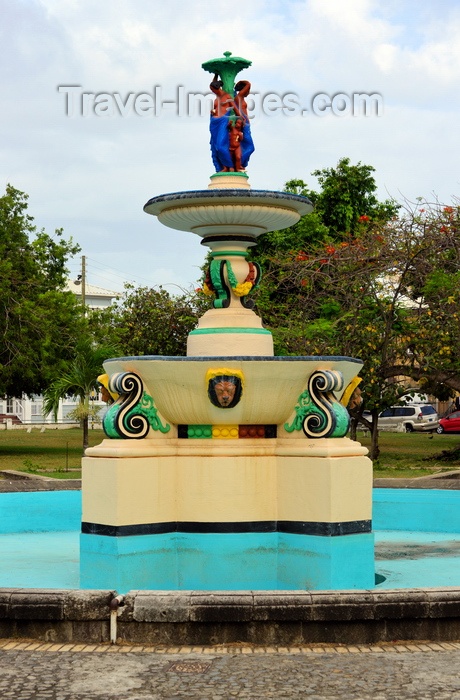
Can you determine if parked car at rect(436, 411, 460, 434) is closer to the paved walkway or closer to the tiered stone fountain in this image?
the tiered stone fountain

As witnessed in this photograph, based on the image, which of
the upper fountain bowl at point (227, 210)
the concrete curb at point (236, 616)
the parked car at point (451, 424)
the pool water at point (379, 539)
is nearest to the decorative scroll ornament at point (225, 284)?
the upper fountain bowl at point (227, 210)

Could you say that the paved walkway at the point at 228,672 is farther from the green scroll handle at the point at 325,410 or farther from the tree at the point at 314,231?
the tree at the point at 314,231

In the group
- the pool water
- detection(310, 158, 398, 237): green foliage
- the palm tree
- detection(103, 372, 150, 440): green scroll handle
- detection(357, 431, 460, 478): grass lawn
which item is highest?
detection(310, 158, 398, 237): green foliage

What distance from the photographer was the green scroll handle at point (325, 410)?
8.71 m

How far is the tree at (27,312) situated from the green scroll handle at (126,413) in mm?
16575

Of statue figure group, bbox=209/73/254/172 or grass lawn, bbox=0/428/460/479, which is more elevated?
statue figure group, bbox=209/73/254/172

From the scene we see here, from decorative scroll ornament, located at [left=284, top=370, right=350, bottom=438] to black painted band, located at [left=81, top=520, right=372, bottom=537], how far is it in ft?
2.24

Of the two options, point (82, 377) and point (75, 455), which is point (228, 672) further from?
point (75, 455)

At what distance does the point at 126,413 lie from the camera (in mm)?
8711

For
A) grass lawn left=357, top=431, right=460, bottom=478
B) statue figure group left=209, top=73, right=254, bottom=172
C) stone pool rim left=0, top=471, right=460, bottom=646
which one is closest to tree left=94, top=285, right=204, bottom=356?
grass lawn left=357, top=431, right=460, bottom=478

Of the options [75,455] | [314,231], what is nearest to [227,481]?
[75,455]

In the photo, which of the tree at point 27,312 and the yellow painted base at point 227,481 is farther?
the tree at point 27,312

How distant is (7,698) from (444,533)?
782 centimetres

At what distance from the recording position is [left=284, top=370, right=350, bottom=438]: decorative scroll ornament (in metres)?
8.72
